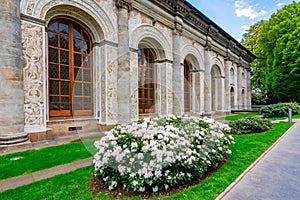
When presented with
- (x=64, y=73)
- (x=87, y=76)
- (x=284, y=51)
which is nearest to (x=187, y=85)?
(x=87, y=76)

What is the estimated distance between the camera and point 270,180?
3162 millimetres

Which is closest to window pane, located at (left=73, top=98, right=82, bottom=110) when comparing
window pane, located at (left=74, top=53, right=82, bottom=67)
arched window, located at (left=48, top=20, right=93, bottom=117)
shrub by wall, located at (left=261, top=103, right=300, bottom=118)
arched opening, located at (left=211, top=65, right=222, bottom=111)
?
arched window, located at (left=48, top=20, right=93, bottom=117)

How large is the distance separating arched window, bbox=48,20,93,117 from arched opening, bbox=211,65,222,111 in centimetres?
1428

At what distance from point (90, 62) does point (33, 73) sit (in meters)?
2.82

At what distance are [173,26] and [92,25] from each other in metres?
6.21

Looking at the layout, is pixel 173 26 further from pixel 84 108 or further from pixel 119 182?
pixel 119 182

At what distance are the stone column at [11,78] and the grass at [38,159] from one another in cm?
81

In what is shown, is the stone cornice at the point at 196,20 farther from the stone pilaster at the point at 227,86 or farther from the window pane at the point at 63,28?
the window pane at the point at 63,28

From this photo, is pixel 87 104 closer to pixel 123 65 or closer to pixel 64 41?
pixel 123 65

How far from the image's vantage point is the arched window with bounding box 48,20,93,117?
23.3 ft

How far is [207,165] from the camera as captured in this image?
3.37m

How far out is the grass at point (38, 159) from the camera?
372cm

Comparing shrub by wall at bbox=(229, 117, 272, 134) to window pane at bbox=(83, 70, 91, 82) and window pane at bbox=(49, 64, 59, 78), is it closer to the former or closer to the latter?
window pane at bbox=(83, 70, 91, 82)

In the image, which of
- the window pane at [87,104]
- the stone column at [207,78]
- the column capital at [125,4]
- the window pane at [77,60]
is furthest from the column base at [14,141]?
the stone column at [207,78]
